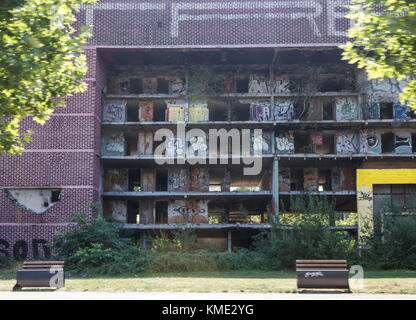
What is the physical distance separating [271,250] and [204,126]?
8.98 metres

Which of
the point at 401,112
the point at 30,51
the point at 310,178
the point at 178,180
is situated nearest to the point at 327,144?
the point at 310,178

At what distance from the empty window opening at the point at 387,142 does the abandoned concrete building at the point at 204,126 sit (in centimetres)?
6

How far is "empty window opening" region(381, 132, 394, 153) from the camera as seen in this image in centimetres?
3007

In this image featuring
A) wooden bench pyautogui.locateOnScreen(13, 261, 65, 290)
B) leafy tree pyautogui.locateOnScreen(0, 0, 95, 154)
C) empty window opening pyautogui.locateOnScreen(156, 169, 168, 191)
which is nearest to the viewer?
leafy tree pyautogui.locateOnScreen(0, 0, 95, 154)

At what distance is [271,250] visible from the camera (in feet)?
77.0

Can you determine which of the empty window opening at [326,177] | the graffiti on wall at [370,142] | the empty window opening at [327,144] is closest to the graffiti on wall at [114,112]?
the empty window opening at [327,144]

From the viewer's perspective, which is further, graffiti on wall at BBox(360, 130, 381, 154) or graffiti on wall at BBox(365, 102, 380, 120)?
graffiti on wall at BBox(360, 130, 381, 154)

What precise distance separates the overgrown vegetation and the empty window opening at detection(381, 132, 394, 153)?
22.0 feet

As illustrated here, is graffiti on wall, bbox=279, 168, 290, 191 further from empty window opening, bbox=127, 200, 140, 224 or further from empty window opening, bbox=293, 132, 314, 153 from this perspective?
empty window opening, bbox=127, 200, 140, 224

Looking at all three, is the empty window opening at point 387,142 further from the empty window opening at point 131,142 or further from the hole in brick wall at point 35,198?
the hole in brick wall at point 35,198

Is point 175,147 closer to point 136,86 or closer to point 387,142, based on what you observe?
point 136,86

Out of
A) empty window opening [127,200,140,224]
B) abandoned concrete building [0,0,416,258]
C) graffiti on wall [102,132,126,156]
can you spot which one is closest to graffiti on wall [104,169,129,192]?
abandoned concrete building [0,0,416,258]

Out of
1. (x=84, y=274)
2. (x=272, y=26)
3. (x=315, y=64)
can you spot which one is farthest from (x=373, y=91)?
(x=84, y=274)

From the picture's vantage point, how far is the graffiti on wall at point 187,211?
30062 mm
